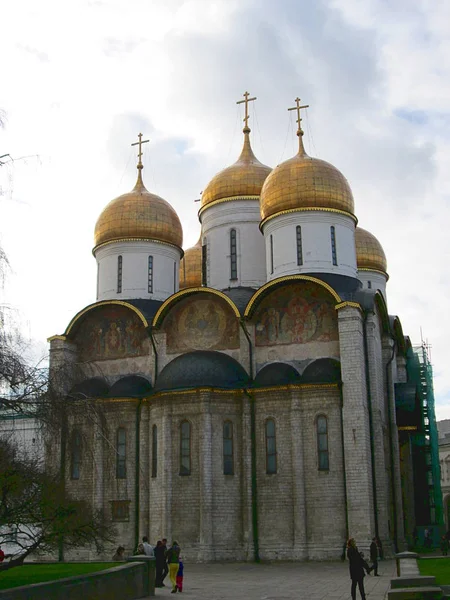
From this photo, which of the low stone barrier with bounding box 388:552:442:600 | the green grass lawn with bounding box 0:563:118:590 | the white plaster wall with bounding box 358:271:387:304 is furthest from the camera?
the white plaster wall with bounding box 358:271:387:304

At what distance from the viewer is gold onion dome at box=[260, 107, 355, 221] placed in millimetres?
21953

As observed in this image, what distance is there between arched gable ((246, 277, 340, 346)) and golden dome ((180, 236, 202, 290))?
8134 mm

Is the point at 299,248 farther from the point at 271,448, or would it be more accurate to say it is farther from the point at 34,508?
the point at 34,508

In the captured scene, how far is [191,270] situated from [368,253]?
661 cm

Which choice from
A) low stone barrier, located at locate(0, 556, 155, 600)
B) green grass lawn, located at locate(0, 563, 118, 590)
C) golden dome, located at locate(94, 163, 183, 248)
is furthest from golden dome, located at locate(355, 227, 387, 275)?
low stone barrier, located at locate(0, 556, 155, 600)

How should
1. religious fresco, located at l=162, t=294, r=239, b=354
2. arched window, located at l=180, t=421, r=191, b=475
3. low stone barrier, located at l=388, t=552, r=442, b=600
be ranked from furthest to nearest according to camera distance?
1. religious fresco, located at l=162, t=294, r=239, b=354
2. arched window, located at l=180, t=421, r=191, b=475
3. low stone barrier, located at l=388, t=552, r=442, b=600

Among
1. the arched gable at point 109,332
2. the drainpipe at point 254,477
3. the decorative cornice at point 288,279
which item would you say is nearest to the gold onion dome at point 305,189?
the decorative cornice at point 288,279

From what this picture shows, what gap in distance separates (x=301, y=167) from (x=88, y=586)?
1541cm

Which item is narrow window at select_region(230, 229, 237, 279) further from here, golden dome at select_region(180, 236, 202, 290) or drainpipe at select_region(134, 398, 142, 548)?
drainpipe at select_region(134, 398, 142, 548)

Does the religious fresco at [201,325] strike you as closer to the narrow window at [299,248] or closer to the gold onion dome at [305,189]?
the narrow window at [299,248]

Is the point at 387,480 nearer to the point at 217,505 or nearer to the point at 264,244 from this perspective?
the point at 217,505

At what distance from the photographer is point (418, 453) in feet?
87.5

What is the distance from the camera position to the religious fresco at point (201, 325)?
828 inches

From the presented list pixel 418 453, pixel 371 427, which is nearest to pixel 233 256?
pixel 371 427
